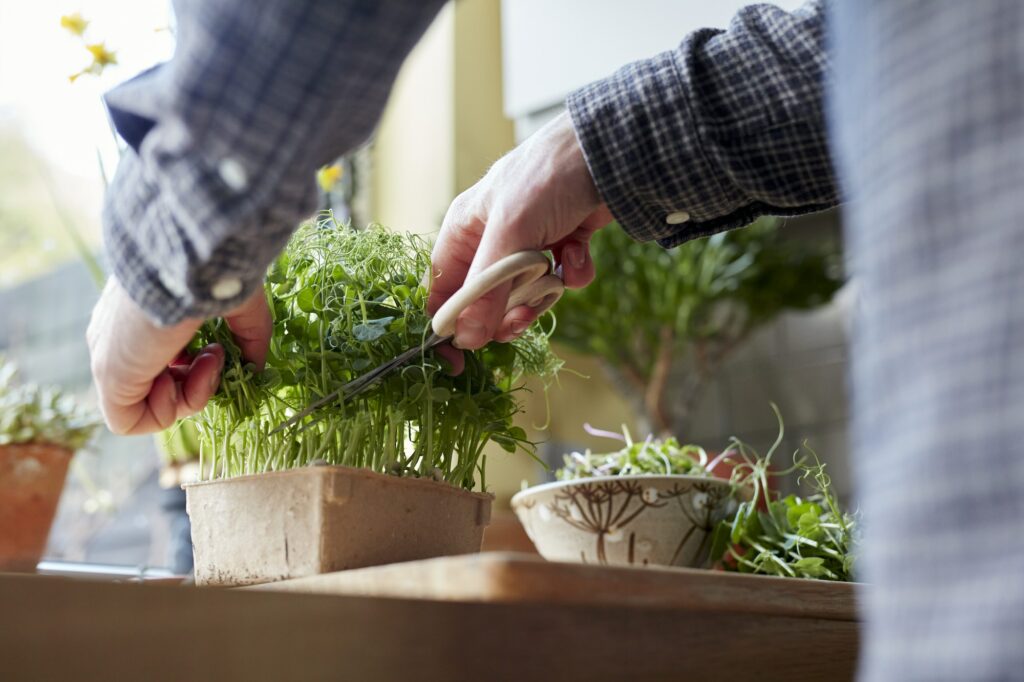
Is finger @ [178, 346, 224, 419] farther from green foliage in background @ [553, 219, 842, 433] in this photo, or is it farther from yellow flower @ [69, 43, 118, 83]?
green foliage in background @ [553, 219, 842, 433]

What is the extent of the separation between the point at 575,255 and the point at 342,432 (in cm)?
20

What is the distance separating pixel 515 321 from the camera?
711 mm

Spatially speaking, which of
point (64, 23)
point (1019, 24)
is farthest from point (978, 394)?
point (64, 23)

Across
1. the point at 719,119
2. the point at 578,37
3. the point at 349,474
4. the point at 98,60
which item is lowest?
the point at 349,474

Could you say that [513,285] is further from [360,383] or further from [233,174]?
[233,174]

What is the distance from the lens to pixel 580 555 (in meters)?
0.88

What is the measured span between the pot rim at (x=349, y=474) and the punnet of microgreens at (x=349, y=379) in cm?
1

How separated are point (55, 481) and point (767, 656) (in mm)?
733

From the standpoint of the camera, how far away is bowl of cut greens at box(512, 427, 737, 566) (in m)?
0.86

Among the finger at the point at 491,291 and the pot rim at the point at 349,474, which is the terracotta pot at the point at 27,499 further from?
the finger at the point at 491,291

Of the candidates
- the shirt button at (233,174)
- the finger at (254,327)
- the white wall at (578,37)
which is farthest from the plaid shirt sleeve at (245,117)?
the white wall at (578,37)

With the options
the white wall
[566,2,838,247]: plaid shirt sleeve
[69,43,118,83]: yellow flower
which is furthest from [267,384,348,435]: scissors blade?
the white wall

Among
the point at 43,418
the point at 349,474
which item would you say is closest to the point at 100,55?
the point at 43,418

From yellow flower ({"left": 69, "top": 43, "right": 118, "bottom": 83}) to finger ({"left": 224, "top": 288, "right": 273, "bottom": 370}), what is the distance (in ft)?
1.98
